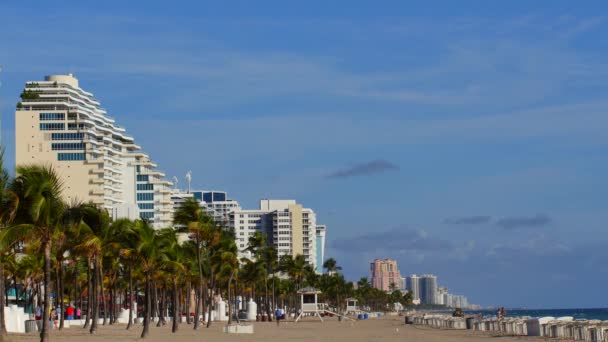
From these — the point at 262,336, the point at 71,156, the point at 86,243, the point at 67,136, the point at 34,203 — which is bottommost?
the point at 262,336

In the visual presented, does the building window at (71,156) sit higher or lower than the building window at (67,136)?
lower

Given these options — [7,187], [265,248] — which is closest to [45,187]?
[7,187]

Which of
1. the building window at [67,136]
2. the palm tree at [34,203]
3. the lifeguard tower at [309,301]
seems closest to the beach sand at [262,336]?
the palm tree at [34,203]

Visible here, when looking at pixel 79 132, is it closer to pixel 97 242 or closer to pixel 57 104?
pixel 57 104

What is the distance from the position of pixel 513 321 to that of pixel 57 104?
14423 centimetres

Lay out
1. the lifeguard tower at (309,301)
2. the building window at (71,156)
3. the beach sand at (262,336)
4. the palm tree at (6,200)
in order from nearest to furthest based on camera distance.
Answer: the palm tree at (6,200)
the beach sand at (262,336)
the lifeguard tower at (309,301)
the building window at (71,156)

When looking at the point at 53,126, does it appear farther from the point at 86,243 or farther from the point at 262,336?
the point at 86,243

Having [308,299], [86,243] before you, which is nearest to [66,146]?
[308,299]

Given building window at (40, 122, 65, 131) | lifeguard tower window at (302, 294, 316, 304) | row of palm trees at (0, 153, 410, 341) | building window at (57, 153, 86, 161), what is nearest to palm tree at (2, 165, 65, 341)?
row of palm trees at (0, 153, 410, 341)

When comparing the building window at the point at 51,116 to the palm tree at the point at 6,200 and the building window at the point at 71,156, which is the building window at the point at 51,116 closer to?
the building window at the point at 71,156

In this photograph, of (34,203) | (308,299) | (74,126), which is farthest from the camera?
(74,126)

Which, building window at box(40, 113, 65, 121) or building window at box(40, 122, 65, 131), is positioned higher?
building window at box(40, 113, 65, 121)

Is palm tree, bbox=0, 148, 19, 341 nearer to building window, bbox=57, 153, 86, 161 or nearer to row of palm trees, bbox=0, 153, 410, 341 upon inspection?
row of palm trees, bbox=0, 153, 410, 341

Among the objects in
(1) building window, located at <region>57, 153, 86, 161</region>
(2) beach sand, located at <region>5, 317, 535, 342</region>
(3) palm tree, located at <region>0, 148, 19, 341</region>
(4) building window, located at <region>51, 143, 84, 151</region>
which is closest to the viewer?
(3) palm tree, located at <region>0, 148, 19, 341</region>
